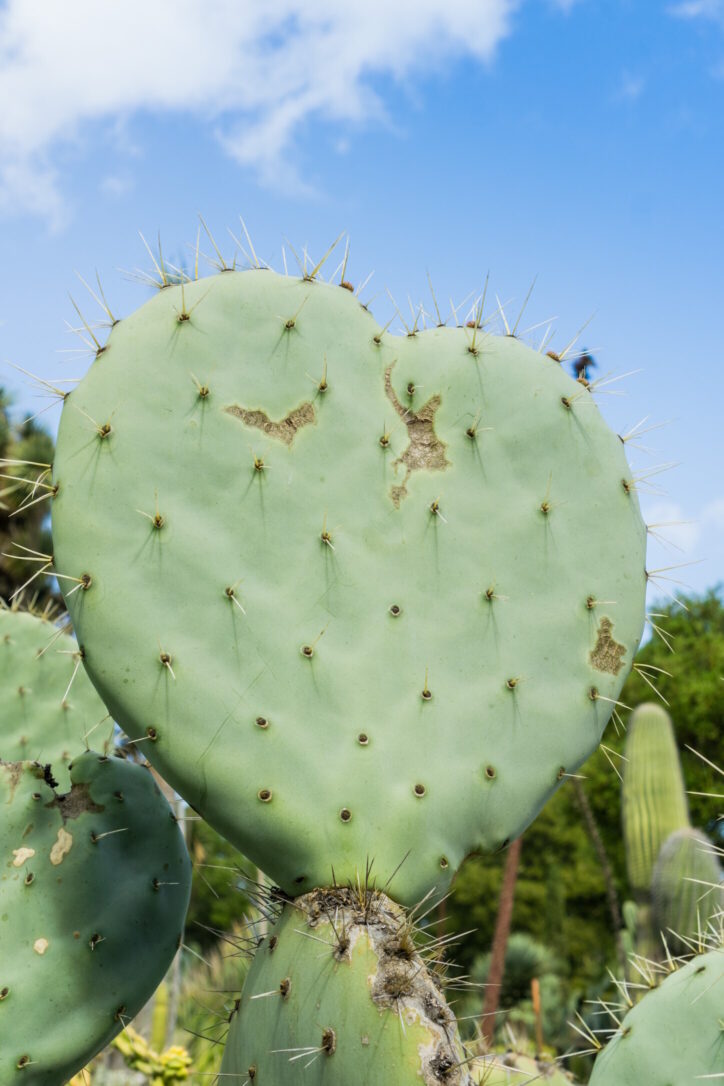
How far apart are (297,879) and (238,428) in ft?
2.25

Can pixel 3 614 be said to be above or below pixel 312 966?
above

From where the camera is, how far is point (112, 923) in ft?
6.01

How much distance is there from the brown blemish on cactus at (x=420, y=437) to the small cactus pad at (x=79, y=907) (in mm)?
717

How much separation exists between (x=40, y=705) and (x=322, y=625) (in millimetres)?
1106

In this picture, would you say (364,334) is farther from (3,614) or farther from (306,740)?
(3,614)

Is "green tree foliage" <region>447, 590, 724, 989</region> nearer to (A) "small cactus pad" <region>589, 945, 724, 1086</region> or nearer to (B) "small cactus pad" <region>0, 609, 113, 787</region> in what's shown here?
(B) "small cactus pad" <region>0, 609, 113, 787</region>

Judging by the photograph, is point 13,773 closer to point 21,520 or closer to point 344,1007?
point 344,1007

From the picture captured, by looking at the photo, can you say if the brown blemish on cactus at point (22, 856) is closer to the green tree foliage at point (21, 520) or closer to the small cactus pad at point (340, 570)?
the small cactus pad at point (340, 570)

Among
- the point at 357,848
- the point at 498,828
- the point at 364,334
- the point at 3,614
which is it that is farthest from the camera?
the point at 3,614

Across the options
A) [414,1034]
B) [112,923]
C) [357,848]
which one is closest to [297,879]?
[357,848]

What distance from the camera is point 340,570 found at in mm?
1733

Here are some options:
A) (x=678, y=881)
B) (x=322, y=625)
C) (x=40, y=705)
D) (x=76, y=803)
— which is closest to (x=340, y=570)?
(x=322, y=625)

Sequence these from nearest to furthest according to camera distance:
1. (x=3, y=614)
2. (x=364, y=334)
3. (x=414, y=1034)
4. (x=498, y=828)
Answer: (x=414, y=1034) → (x=498, y=828) → (x=364, y=334) → (x=3, y=614)

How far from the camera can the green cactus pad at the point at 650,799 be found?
9602 mm
